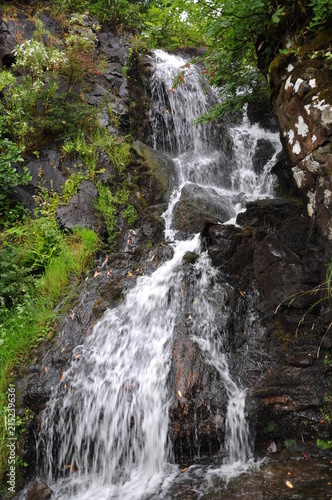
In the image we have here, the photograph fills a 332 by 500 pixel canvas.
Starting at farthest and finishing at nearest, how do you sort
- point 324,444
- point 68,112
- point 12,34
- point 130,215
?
point 12,34 < point 68,112 < point 130,215 < point 324,444

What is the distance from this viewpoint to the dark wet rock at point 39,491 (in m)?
3.26

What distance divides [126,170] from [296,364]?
17.3 feet

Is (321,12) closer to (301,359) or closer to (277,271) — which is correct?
(277,271)

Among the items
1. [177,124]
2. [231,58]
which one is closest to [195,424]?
[231,58]

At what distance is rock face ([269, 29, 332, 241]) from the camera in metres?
3.28

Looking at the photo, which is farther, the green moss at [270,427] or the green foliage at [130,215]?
the green foliage at [130,215]

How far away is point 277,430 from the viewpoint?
10.8 ft

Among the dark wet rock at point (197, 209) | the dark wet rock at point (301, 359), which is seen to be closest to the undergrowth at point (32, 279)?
the dark wet rock at point (197, 209)

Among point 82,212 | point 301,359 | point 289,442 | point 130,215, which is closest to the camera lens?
point 289,442

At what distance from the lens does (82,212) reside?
6.47 metres

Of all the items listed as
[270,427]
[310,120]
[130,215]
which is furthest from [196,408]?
[130,215]

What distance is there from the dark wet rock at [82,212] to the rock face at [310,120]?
150 inches

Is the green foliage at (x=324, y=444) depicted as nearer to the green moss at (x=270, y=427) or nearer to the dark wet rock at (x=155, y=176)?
the green moss at (x=270, y=427)

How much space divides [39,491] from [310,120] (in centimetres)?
467
